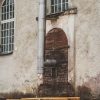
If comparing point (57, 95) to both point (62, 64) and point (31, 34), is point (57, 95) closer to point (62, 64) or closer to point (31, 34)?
point (62, 64)

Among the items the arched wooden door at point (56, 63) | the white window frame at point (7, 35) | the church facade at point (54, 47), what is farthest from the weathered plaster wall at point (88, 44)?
the white window frame at point (7, 35)

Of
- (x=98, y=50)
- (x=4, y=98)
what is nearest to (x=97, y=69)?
(x=98, y=50)

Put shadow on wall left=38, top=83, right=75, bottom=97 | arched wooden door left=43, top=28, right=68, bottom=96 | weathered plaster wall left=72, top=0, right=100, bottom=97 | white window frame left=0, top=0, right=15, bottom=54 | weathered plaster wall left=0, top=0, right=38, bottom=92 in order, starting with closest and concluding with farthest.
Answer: weathered plaster wall left=72, top=0, right=100, bottom=97
shadow on wall left=38, top=83, right=75, bottom=97
arched wooden door left=43, top=28, right=68, bottom=96
weathered plaster wall left=0, top=0, right=38, bottom=92
white window frame left=0, top=0, right=15, bottom=54

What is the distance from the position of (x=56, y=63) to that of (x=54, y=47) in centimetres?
69

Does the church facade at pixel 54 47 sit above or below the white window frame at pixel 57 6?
below

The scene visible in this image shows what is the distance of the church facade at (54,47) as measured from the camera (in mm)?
17719

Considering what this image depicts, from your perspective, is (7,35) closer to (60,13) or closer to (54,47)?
(54,47)

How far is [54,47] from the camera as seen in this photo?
757 inches

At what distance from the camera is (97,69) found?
1738cm

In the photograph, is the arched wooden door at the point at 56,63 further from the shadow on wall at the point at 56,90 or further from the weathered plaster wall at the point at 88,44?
the weathered plaster wall at the point at 88,44

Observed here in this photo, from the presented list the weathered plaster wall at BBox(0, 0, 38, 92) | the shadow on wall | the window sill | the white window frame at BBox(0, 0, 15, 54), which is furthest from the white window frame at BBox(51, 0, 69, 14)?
the shadow on wall

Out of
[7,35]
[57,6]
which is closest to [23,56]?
[7,35]

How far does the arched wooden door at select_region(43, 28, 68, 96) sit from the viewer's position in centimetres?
1866

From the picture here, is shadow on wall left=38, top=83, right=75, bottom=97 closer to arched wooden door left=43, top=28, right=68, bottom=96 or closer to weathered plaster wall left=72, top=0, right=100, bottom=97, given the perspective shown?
arched wooden door left=43, top=28, right=68, bottom=96
